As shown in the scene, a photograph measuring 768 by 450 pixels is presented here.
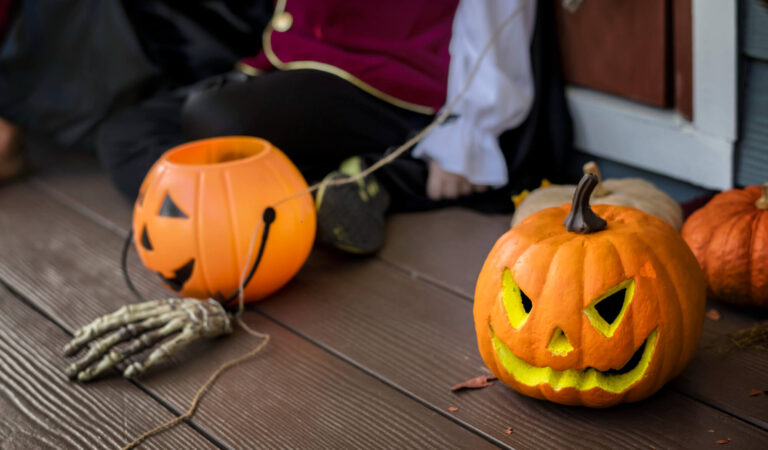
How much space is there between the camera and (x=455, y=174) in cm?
152

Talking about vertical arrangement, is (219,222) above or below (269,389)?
above

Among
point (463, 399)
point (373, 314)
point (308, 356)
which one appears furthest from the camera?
point (373, 314)

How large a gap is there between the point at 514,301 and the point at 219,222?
0.49 metres

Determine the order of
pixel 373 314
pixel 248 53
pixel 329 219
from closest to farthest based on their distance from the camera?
pixel 373 314, pixel 329 219, pixel 248 53

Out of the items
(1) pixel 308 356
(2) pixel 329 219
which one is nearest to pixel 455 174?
(2) pixel 329 219

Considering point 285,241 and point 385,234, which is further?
point 385,234

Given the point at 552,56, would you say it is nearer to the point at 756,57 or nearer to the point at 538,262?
the point at 756,57

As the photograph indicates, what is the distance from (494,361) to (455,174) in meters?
0.65

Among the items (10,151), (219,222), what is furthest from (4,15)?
(219,222)

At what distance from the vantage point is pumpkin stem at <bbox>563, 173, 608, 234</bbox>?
869 millimetres

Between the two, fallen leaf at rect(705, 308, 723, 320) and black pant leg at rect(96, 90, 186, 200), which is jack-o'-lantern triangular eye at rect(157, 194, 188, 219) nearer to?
black pant leg at rect(96, 90, 186, 200)

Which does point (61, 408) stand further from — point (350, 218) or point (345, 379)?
point (350, 218)

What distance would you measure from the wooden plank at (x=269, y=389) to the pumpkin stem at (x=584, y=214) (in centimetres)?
29

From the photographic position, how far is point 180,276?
119cm
